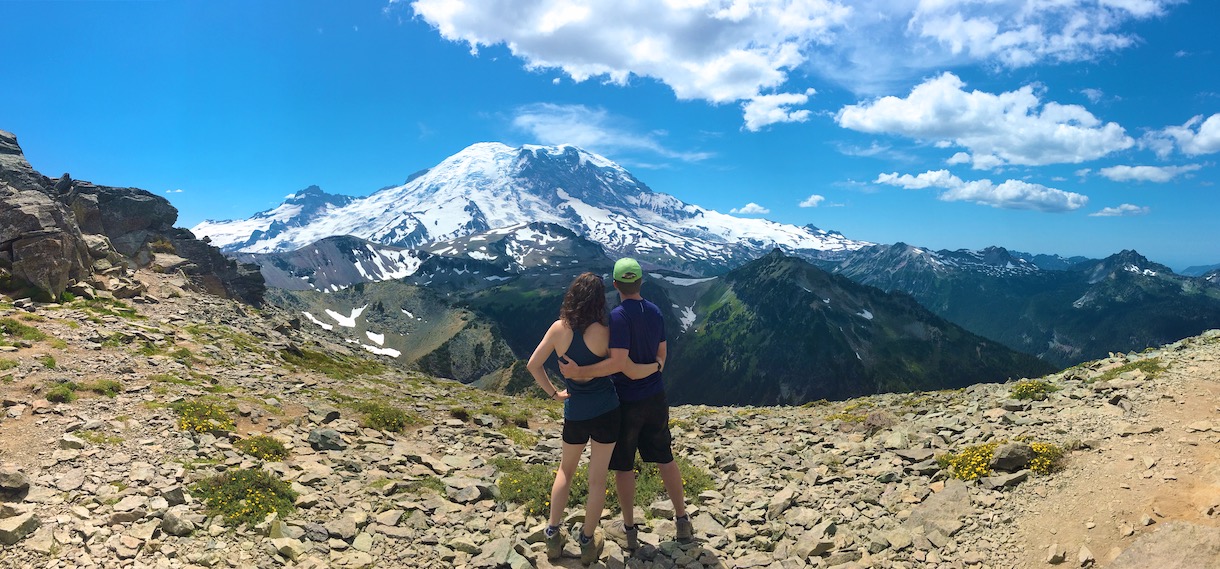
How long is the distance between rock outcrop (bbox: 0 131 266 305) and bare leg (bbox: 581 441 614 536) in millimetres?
34078

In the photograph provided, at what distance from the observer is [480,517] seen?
1109 centimetres

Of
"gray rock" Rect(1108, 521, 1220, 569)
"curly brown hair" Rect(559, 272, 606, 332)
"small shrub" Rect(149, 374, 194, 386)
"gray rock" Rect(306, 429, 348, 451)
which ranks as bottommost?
"gray rock" Rect(1108, 521, 1220, 569)

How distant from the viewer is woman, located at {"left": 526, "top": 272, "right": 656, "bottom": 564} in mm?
8773

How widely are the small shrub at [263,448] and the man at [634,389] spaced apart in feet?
26.9

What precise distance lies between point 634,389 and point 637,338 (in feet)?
3.09

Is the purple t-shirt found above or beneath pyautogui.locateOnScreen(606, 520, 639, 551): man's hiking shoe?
above

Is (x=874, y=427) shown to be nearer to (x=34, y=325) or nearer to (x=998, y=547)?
(x=998, y=547)

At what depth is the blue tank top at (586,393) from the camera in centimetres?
883

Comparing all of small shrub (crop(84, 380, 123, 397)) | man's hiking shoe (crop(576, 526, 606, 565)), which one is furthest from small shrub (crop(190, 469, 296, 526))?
small shrub (crop(84, 380, 123, 397))

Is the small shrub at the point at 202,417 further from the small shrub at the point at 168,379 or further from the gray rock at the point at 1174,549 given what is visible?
the gray rock at the point at 1174,549

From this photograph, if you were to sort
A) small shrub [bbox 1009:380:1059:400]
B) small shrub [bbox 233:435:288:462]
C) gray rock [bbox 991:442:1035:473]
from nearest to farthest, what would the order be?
1. gray rock [bbox 991:442:1035:473]
2. small shrub [bbox 233:435:288:462]
3. small shrub [bbox 1009:380:1059:400]

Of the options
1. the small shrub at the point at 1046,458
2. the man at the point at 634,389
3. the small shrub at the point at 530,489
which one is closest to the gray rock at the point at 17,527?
the small shrub at the point at 530,489

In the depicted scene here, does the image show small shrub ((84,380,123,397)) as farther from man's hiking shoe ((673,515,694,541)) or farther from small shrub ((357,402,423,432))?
man's hiking shoe ((673,515,694,541))

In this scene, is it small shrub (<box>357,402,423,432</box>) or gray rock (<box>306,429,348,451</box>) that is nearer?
gray rock (<box>306,429,348,451</box>)
